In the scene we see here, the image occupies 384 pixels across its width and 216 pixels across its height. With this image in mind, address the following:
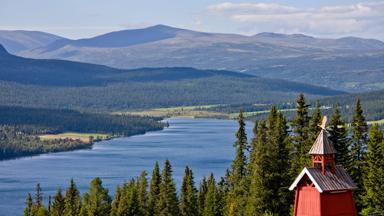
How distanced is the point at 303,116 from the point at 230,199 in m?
15.3

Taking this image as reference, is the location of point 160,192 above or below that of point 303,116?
below

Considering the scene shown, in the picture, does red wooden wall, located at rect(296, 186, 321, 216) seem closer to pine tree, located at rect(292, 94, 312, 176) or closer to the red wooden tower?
the red wooden tower

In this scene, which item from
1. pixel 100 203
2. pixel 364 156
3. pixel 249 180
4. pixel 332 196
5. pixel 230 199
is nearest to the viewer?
pixel 332 196

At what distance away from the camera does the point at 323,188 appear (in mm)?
37906

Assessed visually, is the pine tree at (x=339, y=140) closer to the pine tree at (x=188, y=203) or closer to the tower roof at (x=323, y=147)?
the tower roof at (x=323, y=147)

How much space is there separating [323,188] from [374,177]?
15.2 meters

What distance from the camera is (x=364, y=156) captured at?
5588 centimetres

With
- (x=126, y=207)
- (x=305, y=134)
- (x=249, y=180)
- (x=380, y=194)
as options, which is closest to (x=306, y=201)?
(x=380, y=194)

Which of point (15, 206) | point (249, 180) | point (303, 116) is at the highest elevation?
point (303, 116)

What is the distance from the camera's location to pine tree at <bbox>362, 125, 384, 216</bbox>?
51.2m

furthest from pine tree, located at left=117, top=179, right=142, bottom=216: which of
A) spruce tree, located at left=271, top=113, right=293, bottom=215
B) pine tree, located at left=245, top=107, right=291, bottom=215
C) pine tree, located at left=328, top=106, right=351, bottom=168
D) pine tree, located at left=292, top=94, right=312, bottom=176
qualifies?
pine tree, located at left=328, top=106, right=351, bottom=168

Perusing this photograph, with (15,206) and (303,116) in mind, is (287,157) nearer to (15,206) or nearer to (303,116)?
(303,116)

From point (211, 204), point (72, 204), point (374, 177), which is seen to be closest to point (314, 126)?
point (374, 177)

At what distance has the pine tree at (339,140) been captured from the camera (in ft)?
184
